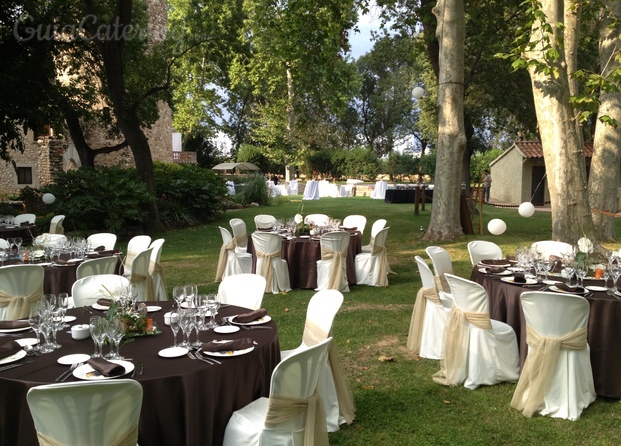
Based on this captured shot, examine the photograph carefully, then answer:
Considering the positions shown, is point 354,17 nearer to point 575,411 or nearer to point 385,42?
point 385,42

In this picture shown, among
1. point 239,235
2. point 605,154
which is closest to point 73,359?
point 239,235

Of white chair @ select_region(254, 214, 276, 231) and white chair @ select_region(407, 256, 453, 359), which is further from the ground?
white chair @ select_region(254, 214, 276, 231)

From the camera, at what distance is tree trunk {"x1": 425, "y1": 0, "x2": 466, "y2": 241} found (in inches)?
469

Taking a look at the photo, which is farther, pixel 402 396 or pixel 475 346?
pixel 475 346

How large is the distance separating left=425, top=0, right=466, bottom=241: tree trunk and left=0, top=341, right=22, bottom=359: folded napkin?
418 inches

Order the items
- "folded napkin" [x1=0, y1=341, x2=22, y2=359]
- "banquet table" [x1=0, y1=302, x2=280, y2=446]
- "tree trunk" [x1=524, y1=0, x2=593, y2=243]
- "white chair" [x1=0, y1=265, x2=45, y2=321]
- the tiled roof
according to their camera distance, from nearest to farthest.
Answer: "banquet table" [x1=0, y1=302, x2=280, y2=446] → "folded napkin" [x1=0, y1=341, x2=22, y2=359] → "white chair" [x1=0, y1=265, x2=45, y2=321] → "tree trunk" [x1=524, y1=0, x2=593, y2=243] → the tiled roof

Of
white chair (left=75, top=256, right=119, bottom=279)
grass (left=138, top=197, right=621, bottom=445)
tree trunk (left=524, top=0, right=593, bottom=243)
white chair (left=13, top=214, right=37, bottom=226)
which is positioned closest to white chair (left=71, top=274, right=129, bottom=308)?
white chair (left=75, top=256, right=119, bottom=279)

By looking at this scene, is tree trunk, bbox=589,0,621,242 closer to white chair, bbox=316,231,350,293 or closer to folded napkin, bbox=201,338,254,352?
white chair, bbox=316,231,350,293

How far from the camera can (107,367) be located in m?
2.73

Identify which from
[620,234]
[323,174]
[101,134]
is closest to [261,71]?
[101,134]

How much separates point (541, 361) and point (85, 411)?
3297mm

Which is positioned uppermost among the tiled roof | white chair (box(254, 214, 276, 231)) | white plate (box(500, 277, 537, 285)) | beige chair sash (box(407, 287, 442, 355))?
the tiled roof

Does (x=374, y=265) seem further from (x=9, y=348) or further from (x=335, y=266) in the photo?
(x=9, y=348)

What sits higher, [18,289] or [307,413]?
[18,289]
